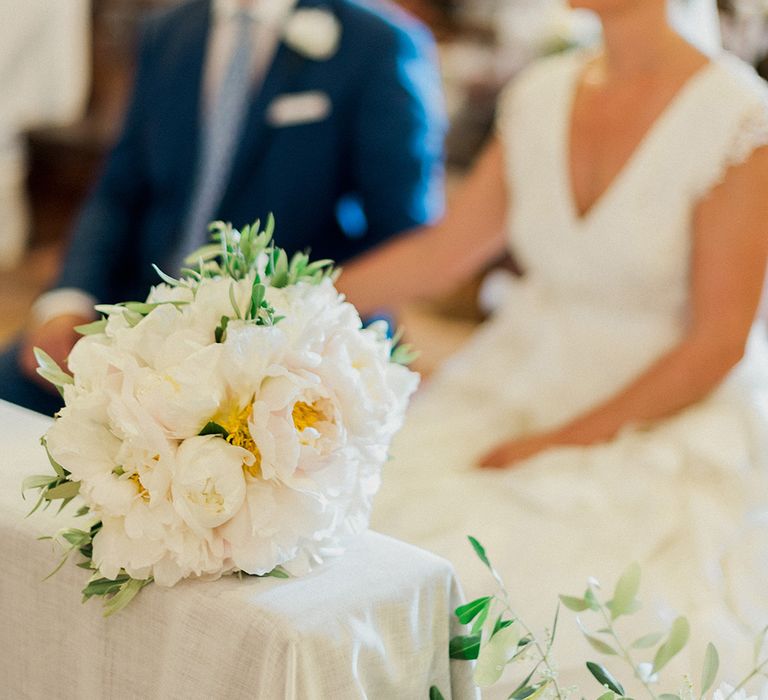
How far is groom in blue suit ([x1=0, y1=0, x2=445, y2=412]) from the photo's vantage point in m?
2.21

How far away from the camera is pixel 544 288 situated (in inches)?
79.4

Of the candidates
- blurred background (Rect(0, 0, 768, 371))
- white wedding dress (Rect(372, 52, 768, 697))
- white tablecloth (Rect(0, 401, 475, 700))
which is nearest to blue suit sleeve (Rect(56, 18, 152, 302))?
white wedding dress (Rect(372, 52, 768, 697))

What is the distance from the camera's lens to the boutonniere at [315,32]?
2.22m

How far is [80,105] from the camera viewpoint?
576 centimetres

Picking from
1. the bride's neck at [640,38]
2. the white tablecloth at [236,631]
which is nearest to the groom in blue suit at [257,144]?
the bride's neck at [640,38]

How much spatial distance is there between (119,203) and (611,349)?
3.54 feet

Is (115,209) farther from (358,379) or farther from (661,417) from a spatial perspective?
(358,379)

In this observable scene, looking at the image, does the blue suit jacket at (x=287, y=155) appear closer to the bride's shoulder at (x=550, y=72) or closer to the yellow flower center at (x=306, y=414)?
the bride's shoulder at (x=550, y=72)

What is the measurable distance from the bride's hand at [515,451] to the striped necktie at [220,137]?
0.89 metres

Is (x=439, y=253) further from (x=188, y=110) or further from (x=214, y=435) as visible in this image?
(x=214, y=435)

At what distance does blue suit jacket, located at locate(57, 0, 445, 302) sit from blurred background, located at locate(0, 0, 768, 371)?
1831mm

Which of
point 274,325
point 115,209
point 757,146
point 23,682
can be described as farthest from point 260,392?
point 115,209

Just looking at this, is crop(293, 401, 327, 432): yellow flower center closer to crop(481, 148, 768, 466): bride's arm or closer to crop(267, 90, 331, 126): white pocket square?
crop(481, 148, 768, 466): bride's arm

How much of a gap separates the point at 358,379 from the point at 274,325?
8cm
